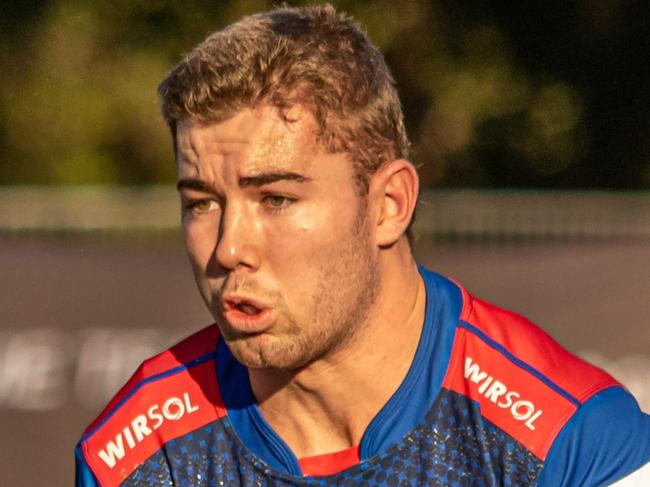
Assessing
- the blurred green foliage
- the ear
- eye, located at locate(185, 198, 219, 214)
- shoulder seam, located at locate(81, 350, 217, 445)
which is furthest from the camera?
the blurred green foliage

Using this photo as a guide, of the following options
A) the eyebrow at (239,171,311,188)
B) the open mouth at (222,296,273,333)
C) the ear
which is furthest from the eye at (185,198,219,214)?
the ear

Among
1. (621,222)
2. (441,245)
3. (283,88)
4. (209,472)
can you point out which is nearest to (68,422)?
(441,245)

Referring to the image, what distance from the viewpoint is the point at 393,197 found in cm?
382

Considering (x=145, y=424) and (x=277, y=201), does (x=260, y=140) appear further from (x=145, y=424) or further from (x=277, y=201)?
(x=145, y=424)

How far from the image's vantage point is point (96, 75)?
8.94m

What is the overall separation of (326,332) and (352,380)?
21 centimetres

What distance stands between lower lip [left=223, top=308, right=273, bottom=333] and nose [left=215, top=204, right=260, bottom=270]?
103 millimetres

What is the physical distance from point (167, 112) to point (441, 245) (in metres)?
3.23

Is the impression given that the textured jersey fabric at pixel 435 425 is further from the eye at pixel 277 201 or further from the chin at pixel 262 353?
the eye at pixel 277 201

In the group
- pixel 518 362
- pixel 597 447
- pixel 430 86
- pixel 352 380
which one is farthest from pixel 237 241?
pixel 430 86

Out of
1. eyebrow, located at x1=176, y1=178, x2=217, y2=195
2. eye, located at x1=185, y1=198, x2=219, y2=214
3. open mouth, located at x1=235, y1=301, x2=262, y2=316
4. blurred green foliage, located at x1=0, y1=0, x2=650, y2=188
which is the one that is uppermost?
blurred green foliage, located at x1=0, y1=0, x2=650, y2=188

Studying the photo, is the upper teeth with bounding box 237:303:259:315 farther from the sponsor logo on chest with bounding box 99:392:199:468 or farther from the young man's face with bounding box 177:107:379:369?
the sponsor logo on chest with bounding box 99:392:199:468

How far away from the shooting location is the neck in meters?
3.84

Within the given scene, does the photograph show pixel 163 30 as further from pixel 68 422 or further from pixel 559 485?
pixel 559 485
